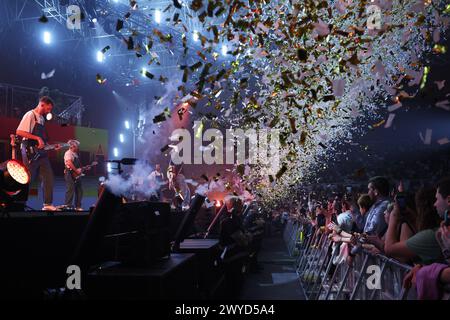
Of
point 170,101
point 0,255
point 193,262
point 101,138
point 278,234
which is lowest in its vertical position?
point 278,234

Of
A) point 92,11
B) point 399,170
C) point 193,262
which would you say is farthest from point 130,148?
point 193,262

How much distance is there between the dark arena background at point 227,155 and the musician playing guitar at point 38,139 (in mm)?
30

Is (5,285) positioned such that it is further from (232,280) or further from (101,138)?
(101,138)

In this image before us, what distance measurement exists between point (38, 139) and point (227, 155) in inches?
869

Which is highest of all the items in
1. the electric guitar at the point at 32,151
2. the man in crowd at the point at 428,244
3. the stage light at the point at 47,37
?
the stage light at the point at 47,37

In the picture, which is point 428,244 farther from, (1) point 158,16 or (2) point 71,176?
(1) point 158,16

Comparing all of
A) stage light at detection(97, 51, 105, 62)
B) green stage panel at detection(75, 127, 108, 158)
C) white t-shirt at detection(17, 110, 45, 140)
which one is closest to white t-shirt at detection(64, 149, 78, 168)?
white t-shirt at detection(17, 110, 45, 140)

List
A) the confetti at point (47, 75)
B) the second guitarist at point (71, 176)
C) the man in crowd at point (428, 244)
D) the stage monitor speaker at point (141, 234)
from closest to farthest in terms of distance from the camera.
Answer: the man in crowd at point (428, 244)
the stage monitor speaker at point (141, 234)
the second guitarist at point (71, 176)
the confetti at point (47, 75)

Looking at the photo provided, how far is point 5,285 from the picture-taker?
139 inches

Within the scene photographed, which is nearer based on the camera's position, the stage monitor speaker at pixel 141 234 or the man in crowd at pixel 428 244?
the man in crowd at pixel 428 244

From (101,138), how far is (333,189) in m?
9.37

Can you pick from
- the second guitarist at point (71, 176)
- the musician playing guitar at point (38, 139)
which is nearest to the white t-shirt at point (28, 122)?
the musician playing guitar at point (38, 139)

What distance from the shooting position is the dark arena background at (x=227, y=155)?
4.05 meters

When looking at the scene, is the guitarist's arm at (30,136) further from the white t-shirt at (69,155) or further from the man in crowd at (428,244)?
the man in crowd at (428,244)
